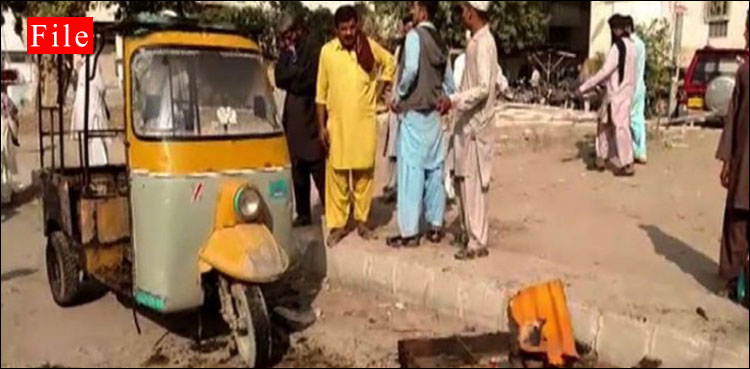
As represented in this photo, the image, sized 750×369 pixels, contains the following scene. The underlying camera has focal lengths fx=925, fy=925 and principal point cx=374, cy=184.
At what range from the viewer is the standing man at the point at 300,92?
6.77 metres

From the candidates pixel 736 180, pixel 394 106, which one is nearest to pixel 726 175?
pixel 736 180

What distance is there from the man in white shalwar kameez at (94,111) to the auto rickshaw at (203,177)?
2.88 feet

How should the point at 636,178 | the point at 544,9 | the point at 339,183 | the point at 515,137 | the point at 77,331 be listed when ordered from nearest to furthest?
the point at 77,331 → the point at 339,183 → the point at 636,178 → the point at 515,137 → the point at 544,9

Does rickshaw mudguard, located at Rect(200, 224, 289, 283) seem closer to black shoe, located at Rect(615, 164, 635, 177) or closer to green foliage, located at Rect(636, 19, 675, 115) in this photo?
black shoe, located at Rect(615, 164, 635, 177)

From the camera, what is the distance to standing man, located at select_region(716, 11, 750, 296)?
4.70 metres

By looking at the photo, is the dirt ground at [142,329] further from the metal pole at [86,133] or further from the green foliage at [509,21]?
the green foliage at [509,21]

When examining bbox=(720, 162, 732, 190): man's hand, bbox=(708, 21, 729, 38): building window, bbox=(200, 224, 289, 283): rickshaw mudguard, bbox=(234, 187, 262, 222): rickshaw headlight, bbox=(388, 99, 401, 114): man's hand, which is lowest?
bbox=(200, 224, 289, 283): rickshaw mudguard

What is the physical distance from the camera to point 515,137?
1301 centimetres

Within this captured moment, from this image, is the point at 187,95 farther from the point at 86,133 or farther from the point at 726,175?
the point at 726,175

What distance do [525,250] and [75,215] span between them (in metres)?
3.07

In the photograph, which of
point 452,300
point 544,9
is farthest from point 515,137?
point 544,9

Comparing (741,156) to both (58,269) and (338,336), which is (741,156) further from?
(58,269)

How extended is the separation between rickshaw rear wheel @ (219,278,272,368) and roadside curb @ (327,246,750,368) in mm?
1384

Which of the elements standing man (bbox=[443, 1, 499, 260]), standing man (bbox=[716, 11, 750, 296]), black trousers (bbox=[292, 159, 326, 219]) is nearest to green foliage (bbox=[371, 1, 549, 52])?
black trousers (bbox=[292, 159, 326, 219])
